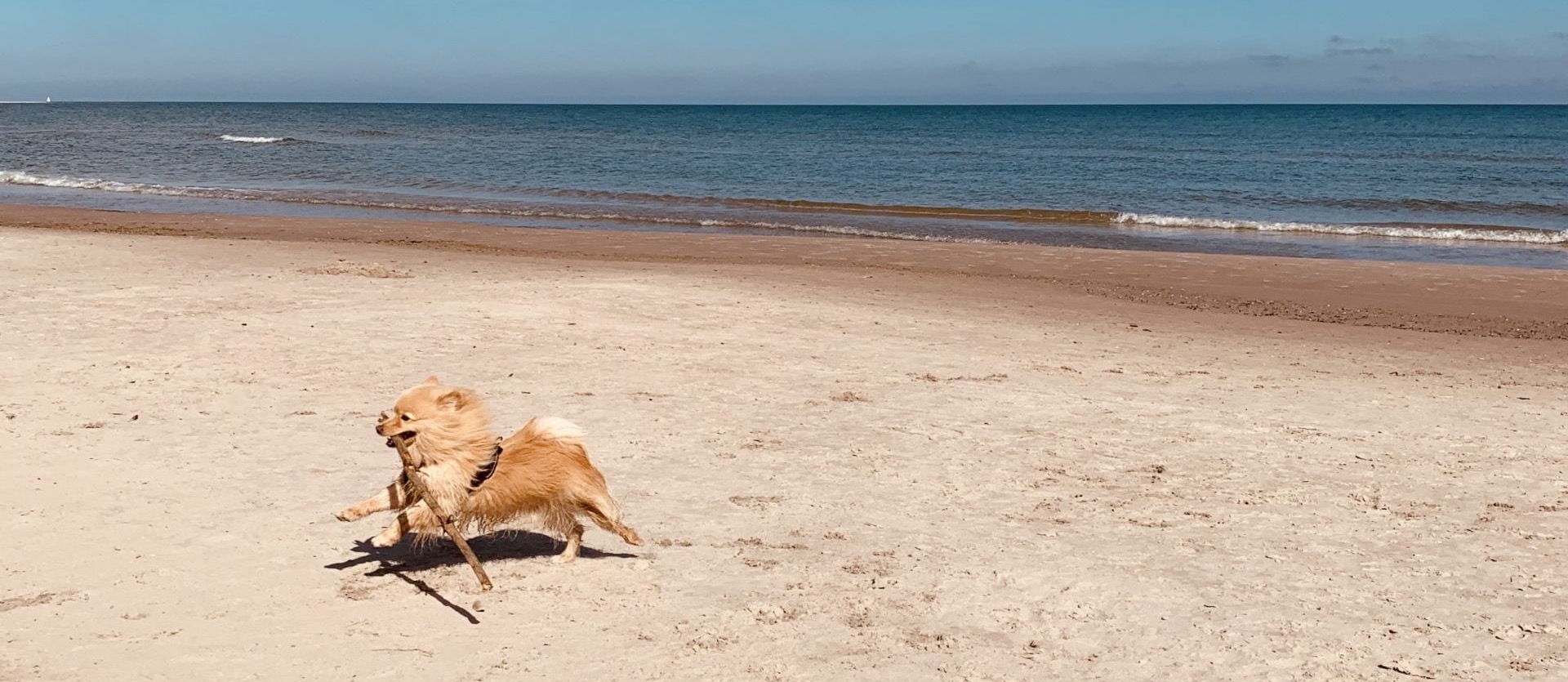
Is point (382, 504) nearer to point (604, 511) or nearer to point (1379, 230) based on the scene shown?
point (604, 511)

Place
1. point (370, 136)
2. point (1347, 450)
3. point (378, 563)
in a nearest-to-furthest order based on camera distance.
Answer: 1. point (378, 563)
2. point (1347, 450)
3. point (370, 136)

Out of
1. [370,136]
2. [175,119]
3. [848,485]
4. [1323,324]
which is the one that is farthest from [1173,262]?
[175,119]

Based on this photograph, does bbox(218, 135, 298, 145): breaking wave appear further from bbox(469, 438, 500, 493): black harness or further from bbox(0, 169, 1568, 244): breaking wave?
bbox(469, 438, 500, 493): black harness

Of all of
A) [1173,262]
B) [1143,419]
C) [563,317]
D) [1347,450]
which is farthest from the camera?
[1173,262]

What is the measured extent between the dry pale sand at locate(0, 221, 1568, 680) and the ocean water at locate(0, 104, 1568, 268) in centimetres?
1278

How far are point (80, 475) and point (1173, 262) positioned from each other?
592 inches

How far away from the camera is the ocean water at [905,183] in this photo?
25.0 meters

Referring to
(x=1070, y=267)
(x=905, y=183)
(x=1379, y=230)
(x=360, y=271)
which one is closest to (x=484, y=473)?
(x=360, y=271)

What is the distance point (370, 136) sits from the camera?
2606 inches

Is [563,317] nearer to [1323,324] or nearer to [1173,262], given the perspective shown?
[1323,324]

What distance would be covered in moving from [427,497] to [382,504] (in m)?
0.32

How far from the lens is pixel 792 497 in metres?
6.76

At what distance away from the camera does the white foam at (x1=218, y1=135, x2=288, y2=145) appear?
57312 mm

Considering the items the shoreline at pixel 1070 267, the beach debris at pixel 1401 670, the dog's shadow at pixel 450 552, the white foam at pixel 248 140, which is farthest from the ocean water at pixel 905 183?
the dog's shadow at pixel 450 552
